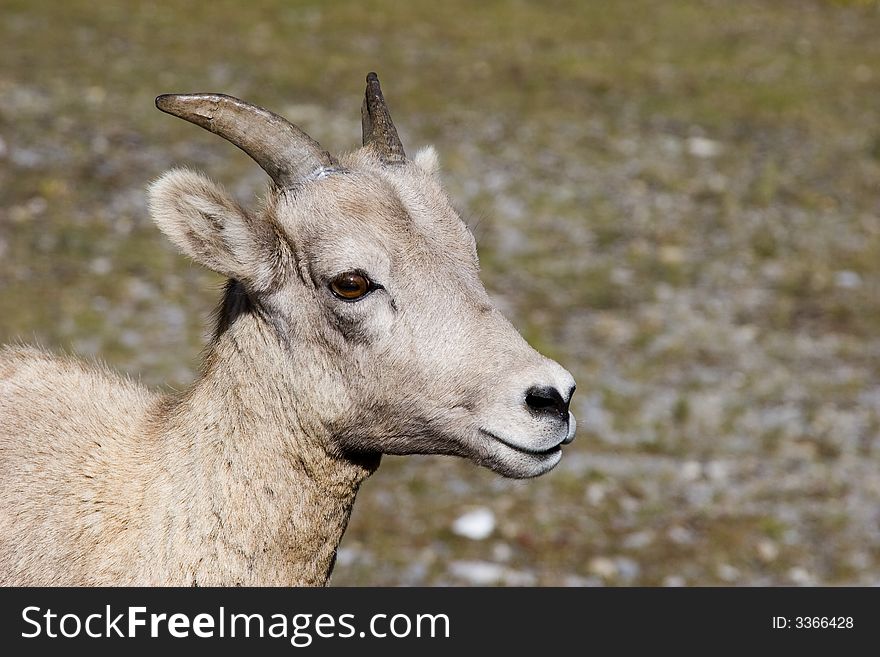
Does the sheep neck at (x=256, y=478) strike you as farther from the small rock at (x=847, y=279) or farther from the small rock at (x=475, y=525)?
the small rock at (x=847, y=279)

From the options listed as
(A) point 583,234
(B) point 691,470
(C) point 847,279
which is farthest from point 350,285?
(C) point 847,279

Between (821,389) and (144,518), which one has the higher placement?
(821,389)

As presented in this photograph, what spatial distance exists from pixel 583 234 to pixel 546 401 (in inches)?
399

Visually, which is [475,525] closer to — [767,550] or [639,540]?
[639,540]

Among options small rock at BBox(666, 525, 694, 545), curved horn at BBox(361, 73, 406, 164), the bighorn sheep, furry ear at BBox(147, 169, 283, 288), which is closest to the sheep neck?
the bighorn sheep

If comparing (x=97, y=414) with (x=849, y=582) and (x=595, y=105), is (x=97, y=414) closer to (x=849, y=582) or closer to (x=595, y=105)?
(x=849, y=582)

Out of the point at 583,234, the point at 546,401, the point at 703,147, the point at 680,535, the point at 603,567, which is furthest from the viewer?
the point at 703,147

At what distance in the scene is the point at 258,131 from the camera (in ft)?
16.6

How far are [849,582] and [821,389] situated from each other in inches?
127

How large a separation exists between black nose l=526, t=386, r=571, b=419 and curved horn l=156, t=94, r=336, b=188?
1507 millimetres

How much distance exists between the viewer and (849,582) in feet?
28.6

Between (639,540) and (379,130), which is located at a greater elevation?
(379,130)

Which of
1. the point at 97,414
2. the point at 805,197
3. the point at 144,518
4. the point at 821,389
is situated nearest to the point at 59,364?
the point at 97,414

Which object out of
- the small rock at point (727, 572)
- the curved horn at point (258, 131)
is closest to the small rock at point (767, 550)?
the small rock at point (727, 572)
